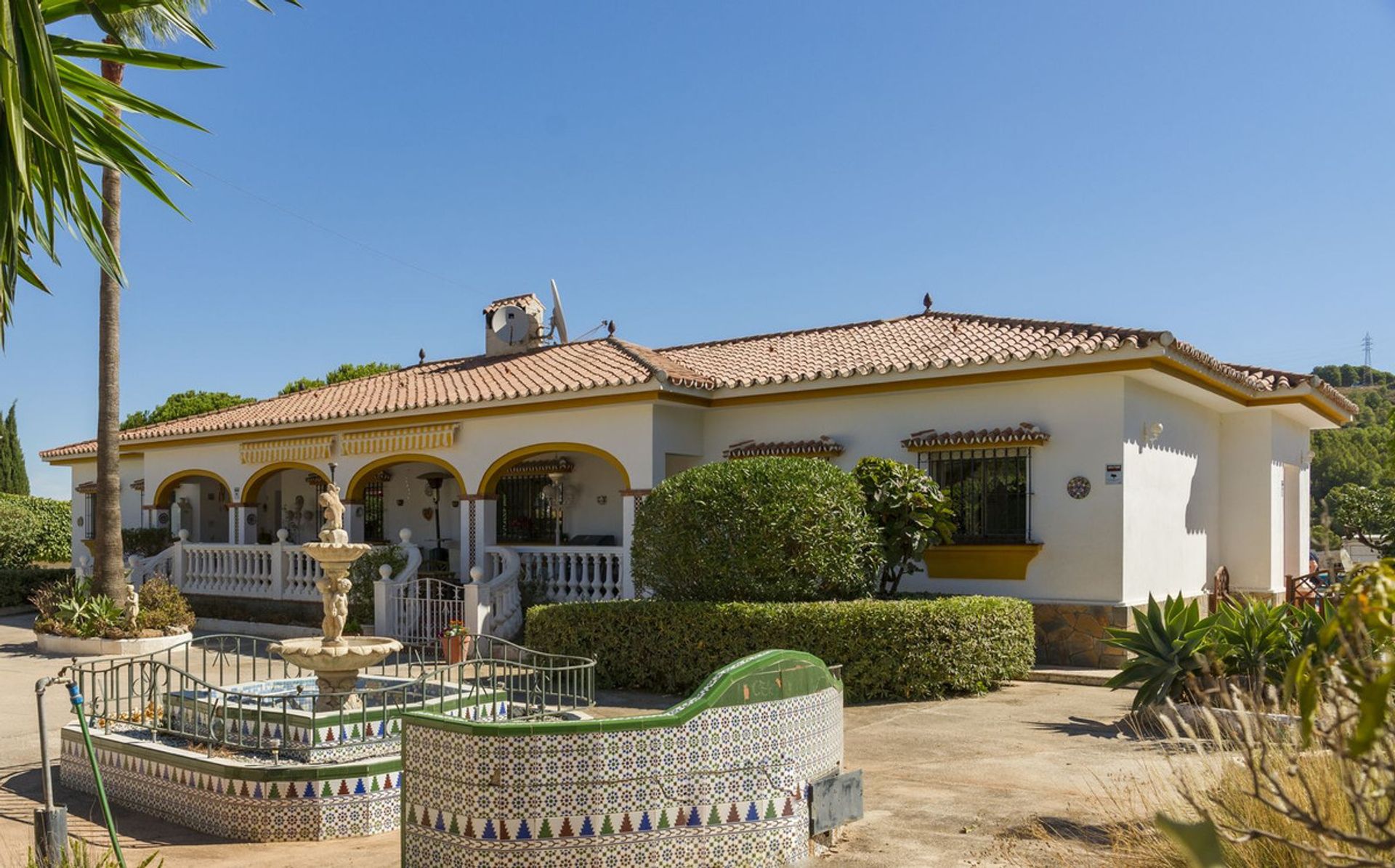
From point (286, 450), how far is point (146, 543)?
4805 millimetres

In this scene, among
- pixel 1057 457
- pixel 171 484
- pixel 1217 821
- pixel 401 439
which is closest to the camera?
pixel 1217 821

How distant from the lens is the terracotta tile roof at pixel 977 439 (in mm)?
13984

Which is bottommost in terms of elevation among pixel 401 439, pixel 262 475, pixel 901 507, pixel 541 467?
pixel 901 507

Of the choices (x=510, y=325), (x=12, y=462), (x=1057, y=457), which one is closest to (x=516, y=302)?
(x=510, y=325)

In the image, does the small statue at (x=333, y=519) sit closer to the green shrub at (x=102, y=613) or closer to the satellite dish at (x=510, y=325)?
the green shrub at (x=102, y=613)

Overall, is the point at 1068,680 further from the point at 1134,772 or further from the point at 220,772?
the point at 220,772

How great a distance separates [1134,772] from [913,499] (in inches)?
212

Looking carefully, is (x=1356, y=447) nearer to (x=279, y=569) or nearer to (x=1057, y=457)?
(x=1057, y=457)

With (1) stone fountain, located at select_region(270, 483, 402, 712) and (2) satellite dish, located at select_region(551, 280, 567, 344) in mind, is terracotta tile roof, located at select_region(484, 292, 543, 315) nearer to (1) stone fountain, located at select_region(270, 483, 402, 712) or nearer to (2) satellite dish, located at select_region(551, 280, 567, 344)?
(2) satellite dish, located at select_region(551, 280, 567, 344)

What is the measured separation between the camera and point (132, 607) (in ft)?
59.5

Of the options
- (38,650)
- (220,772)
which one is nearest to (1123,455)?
(220,772)

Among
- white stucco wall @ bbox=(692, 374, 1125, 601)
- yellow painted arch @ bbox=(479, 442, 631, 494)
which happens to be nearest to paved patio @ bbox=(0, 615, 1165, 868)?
white stucco wall @ bbox=(692, 374, 1125, 601)

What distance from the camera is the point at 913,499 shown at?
517 inches

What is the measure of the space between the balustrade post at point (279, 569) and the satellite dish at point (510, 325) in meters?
6.03
